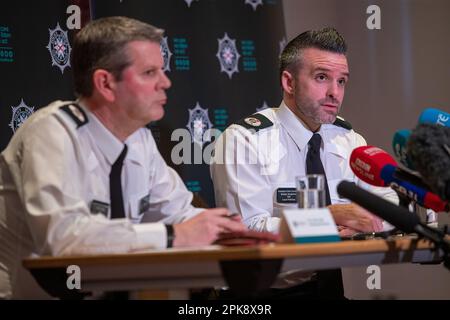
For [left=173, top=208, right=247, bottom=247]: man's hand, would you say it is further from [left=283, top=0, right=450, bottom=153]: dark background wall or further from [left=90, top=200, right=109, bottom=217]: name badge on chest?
[left=283, top=0, right=450, bottom=153]: dark background wall

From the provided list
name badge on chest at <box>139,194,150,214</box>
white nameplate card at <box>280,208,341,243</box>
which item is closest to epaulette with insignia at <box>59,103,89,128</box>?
name badge on chest at <box>139,194,150,214</box>

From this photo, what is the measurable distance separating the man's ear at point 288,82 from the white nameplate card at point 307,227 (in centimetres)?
167

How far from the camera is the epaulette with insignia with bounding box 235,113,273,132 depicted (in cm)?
337

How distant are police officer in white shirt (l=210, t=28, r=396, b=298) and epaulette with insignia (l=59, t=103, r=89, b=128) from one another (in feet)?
3.19

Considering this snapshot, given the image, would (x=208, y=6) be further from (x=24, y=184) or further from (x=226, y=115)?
(x=24, y=184)

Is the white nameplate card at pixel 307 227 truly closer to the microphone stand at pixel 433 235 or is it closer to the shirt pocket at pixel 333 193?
the microphone stand at pixel 433 235

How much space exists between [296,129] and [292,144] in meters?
0.07

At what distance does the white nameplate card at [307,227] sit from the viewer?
1.90m

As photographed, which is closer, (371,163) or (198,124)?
(371,163)

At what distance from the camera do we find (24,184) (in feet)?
7.04

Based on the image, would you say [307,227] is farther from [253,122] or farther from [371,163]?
[253,122]

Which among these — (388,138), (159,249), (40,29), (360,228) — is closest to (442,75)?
(388,138)

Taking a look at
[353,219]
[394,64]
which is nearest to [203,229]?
[353,219]

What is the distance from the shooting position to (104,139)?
2424 mm
